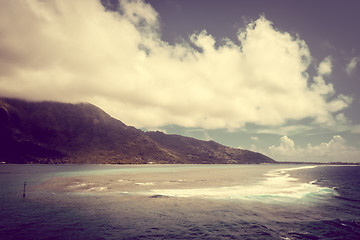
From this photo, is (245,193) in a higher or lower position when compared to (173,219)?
lower

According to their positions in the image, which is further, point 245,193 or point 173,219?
point 245,193

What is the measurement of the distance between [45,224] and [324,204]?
156ft

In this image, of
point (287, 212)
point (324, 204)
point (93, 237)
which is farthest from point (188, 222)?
point (324, 204)

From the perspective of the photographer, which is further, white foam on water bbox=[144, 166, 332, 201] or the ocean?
white foam on water bbox=[144, 166, 332, 201]

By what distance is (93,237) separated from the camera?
23484 mm

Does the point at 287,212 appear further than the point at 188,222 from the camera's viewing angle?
Yes

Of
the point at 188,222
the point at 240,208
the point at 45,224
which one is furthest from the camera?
the point at 240,208

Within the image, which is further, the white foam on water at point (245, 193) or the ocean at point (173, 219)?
the white foam on water at point (245, 193)

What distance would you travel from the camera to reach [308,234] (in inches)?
979

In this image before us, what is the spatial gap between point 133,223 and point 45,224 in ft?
35.4

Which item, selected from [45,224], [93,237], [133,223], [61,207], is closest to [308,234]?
[133,223]

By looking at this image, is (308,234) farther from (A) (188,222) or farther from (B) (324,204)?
(B) (324,204)

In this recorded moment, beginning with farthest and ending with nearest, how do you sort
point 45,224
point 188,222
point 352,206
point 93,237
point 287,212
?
point 352,206 < point 287,212 < point 188,222 < point 45,224 < point 93,237

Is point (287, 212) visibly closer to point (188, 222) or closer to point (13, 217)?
point (188, 222)
